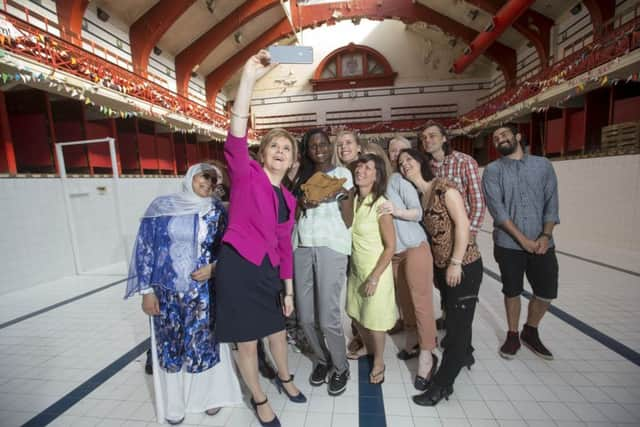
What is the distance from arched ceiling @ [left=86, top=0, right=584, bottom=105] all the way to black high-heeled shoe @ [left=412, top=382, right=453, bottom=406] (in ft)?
33.2

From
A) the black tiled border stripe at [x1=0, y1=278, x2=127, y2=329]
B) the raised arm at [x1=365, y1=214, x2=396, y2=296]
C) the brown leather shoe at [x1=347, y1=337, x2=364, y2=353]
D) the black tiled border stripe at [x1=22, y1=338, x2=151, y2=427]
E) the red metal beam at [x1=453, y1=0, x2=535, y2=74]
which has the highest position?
the red metal beam at [x1=453, y1=0, x2=535, y2=74]

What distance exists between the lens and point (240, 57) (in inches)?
471

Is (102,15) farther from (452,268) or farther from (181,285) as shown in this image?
(452,268)

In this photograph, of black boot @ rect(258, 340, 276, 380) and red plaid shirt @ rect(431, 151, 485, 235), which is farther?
red plaid shirt @ rect(431, 151, 485, 235)

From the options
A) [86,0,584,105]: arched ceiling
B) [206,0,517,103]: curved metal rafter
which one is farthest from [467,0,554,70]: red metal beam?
[206,0,517,103]: curved metal rafter

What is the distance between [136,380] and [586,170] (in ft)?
24.3

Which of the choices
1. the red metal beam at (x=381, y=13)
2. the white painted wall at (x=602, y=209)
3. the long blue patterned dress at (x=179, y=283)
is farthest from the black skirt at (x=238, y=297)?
the red metal beam at (x=381, y=13)

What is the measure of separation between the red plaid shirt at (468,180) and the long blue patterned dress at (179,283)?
169cm

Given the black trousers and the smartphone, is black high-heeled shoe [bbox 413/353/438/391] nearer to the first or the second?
the black trousers

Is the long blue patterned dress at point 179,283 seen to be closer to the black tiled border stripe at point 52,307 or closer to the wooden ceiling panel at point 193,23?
the black tiled border stripe at point 52,307

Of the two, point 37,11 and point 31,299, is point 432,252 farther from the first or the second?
point 37,11

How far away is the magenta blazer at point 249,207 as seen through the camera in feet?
4.15

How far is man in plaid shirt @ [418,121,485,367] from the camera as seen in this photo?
2053 millimetres

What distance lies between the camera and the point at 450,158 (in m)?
2.15
